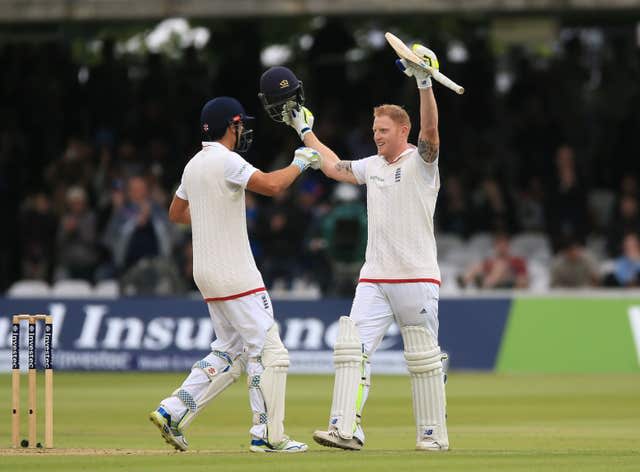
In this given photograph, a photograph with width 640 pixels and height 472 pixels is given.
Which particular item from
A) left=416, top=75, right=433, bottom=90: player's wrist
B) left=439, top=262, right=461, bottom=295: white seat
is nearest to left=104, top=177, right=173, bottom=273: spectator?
left=439, top=262, right=461, bottom=295: white seat

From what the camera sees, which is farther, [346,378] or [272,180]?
[346,378]

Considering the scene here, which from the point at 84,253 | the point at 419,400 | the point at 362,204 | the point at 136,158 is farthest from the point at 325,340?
the point at 419,400

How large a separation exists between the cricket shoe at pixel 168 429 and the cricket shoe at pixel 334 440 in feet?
3.04

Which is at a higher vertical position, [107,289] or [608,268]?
[608,268]

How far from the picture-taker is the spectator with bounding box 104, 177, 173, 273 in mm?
20500

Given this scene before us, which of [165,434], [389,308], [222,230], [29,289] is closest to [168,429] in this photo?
[165,434]

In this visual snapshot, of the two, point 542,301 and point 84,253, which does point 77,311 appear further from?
point 542,301

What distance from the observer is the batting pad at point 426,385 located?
33.1 feet

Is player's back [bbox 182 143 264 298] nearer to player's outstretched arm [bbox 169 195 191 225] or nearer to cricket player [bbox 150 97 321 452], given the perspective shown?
cricket player [bbox 150 97 321 452]

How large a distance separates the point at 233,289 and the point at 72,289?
11.2 m

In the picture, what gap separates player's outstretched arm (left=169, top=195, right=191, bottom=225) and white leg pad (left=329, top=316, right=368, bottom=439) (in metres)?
1.32

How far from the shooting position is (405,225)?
10.1m

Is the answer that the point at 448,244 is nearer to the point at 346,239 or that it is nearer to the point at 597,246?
the point at 597,246

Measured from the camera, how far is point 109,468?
887 centimetres
